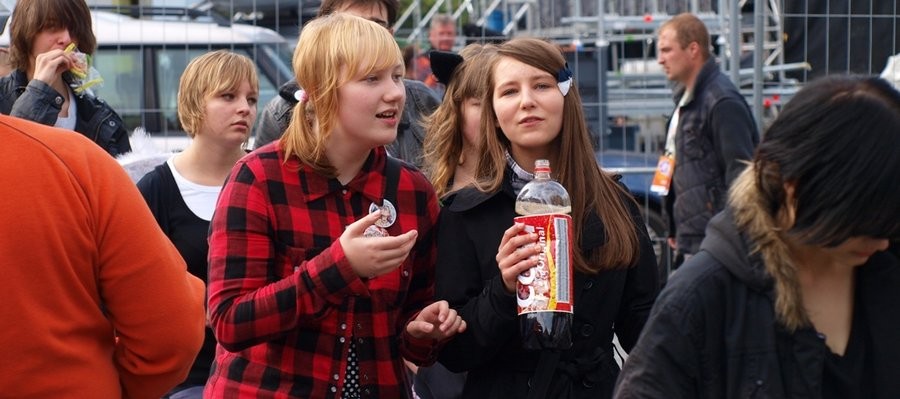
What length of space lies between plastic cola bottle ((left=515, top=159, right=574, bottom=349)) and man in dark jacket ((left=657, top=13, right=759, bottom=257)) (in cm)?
488

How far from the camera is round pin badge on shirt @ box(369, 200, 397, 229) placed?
3.49 meters

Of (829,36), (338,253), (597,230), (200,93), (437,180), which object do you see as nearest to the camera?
(338,253)

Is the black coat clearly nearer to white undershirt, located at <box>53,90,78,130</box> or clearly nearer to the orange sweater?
the orange sweater

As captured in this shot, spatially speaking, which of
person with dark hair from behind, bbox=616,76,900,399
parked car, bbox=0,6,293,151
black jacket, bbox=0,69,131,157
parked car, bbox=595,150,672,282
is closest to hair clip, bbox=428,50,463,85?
black jacket, bbox=0,69,131,157

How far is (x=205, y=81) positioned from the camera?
506 cm

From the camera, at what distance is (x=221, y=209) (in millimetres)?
3447

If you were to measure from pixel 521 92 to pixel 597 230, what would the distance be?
46 cm

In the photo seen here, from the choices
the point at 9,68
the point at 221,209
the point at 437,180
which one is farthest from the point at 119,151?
the point at 221,209

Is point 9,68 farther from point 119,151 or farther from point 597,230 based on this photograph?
point 597,230

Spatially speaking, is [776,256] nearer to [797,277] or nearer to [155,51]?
[797,277]

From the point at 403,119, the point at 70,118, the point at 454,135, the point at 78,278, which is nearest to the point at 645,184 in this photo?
the point at 403,119

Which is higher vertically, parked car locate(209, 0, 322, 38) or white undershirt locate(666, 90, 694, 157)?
parked car locate(209, 0, 322, 38)

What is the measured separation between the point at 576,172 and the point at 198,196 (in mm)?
1541

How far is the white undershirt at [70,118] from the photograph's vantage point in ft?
18.2
